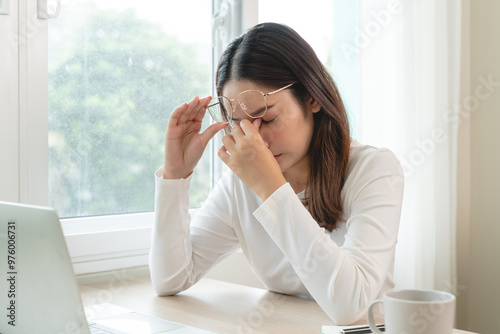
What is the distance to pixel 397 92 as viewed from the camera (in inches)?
82.5

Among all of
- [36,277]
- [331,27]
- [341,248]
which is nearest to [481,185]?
[331,27]

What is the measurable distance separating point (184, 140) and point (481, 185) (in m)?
1.31

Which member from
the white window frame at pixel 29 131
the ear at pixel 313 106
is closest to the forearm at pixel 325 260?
the ear at pixel 313 106

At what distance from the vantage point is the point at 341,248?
1.18 meters

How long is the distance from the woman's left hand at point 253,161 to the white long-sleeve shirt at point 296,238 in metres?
0.03

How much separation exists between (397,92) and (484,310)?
0.90 metres

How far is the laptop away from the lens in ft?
2.60

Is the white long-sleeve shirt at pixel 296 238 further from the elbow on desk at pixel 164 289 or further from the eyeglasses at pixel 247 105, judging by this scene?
the eyeglasses at pixel 247 105

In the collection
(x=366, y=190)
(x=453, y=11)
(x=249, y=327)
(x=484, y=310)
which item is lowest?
(x=484, y=310)

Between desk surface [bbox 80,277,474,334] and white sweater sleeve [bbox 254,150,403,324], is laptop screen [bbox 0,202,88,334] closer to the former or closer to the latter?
desk surface [bbox 80,277,474,334]

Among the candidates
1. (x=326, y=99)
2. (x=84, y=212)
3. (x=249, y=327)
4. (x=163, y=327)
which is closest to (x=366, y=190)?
(x=326, y=99)

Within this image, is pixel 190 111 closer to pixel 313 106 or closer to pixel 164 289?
pixel 313 106

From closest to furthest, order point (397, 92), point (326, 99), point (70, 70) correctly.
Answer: point (326, 99)
point (70, 70)
point (397, 92)

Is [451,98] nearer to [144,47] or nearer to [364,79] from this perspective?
[364,79]
